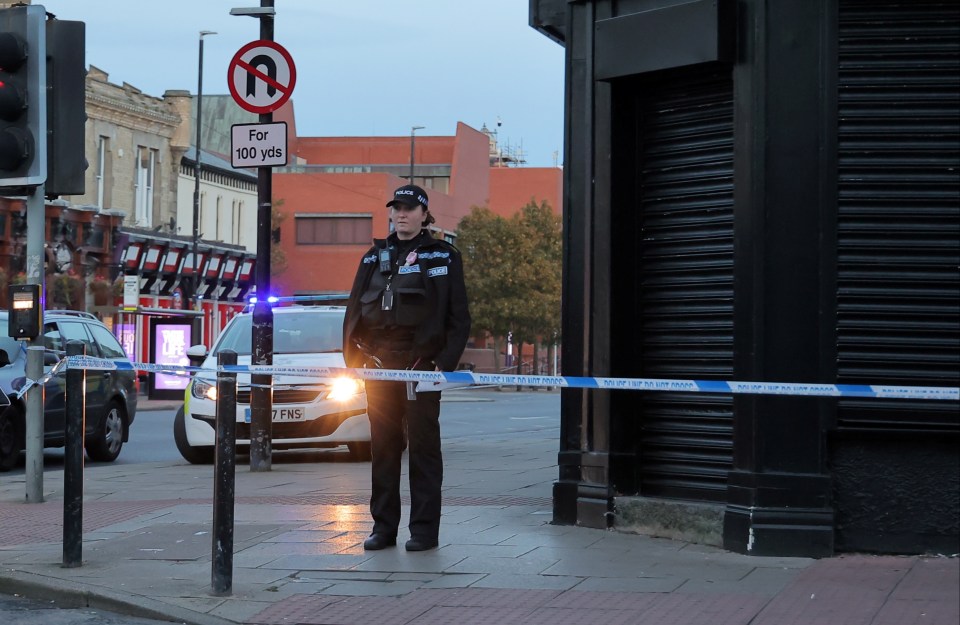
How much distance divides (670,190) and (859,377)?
63.8 inches

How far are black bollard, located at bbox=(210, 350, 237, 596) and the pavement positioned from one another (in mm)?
58

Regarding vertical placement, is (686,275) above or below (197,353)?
above

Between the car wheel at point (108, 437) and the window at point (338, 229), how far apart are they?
58912mm

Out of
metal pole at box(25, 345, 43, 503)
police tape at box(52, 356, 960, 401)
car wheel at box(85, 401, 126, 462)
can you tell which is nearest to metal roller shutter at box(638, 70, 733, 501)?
police tape at box(52, 356, 960, 401)

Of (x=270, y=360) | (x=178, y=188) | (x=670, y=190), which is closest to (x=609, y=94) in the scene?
(x=670, y=190)

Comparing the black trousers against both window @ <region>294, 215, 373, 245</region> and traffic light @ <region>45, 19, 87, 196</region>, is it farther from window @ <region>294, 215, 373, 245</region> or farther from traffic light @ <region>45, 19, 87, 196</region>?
window @ <region>294, 215, 373, 245</region>

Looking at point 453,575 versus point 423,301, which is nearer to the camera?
point 453,575

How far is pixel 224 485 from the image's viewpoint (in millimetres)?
7129

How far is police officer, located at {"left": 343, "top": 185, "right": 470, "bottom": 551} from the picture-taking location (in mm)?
8109

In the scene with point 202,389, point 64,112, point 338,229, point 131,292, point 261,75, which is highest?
point 338,229

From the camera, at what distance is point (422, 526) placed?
26.9 ft

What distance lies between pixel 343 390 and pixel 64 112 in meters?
5.28

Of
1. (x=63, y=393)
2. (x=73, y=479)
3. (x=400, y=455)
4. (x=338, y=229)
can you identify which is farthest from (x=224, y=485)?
(x=338, y=229)

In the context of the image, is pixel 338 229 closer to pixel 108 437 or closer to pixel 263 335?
pixel 108 437
